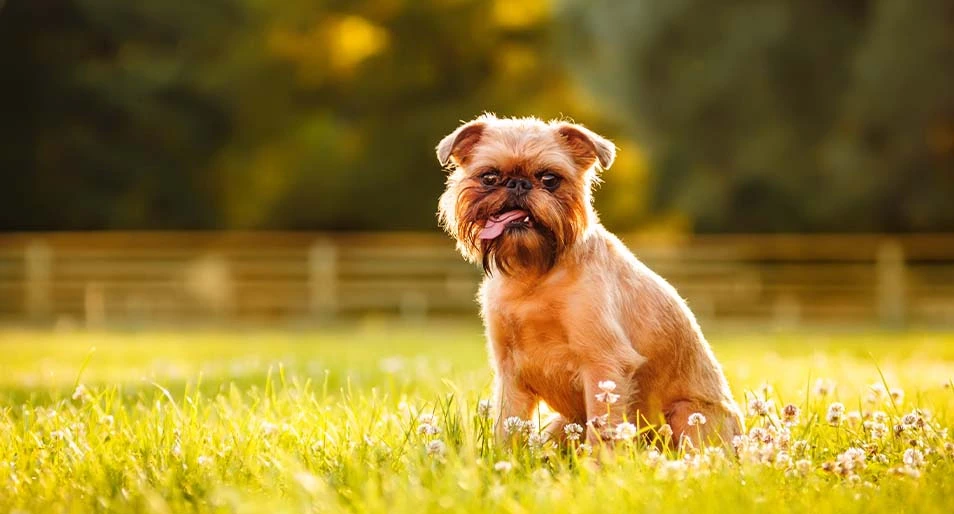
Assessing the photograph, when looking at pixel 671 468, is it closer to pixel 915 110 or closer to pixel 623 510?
pixel 623 510

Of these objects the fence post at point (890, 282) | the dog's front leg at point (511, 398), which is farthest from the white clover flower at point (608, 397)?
the fence post at point (890, 282)

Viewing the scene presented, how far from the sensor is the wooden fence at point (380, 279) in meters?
23.4

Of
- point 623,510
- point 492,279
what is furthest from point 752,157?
point 623,510

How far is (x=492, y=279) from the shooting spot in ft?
16.5

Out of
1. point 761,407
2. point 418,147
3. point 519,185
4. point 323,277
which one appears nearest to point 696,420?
point 761,407

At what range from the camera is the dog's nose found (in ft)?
15.6

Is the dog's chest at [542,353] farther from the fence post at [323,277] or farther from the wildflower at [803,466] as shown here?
the fence post at [323,277]

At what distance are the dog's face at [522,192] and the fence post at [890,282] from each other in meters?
19.4

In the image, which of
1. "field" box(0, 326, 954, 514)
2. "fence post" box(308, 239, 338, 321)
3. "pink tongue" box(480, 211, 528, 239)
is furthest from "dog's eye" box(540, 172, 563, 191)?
"fence post" box(308, 239, 338, 321)

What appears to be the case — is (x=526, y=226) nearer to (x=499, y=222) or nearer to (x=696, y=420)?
(x=499, y=222)

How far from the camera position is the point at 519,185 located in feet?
15.6

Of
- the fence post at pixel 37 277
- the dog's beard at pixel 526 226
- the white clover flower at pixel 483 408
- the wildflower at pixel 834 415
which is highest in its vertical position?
the dog's beard at pixel 526 226

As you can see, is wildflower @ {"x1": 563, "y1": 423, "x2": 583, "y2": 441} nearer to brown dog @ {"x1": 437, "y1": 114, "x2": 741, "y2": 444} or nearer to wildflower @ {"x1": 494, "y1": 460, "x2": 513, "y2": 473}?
brown dog @ {"x1": 437, "y1": 114, "x2": 741, "y2": 444}

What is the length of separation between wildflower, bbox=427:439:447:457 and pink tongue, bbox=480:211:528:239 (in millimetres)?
956
